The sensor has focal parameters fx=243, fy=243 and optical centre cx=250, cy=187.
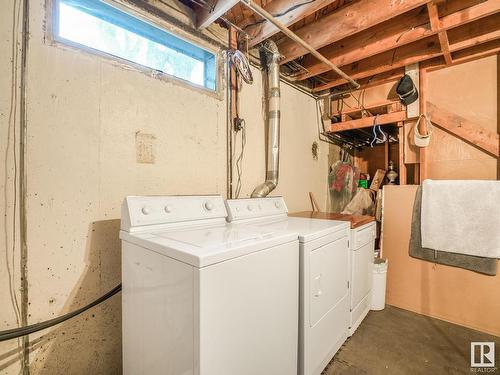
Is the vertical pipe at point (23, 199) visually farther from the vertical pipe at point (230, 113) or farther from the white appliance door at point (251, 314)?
the vertical pipe at point (230, 113)

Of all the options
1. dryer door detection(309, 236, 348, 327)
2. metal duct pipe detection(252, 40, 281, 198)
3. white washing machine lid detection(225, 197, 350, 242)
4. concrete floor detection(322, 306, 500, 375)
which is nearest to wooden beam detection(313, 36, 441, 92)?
metal duct pipe detection(252, 40, 281, 198)

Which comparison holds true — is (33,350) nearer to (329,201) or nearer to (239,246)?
(239,246)

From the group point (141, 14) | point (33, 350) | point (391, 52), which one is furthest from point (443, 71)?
point (33, 350)

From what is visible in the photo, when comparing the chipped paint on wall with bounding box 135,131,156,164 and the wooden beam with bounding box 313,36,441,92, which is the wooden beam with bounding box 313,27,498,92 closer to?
the wooden beam with bounding box 313,36,441,92

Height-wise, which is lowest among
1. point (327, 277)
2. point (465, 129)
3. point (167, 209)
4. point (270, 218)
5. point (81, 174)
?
point (327, 277)

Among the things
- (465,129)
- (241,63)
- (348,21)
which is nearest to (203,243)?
(241,63)

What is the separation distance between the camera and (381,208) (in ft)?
8.66

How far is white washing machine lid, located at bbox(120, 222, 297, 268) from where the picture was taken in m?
0.86

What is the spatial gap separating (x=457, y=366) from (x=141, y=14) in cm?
305

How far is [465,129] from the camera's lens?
2248mm

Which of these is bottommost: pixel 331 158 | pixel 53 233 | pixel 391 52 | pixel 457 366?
pixel 457 366

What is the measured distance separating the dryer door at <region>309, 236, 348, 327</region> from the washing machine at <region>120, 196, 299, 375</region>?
16 cm

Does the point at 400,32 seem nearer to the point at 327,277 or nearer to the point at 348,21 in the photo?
the point at 348,21

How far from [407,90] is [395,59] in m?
0.34
